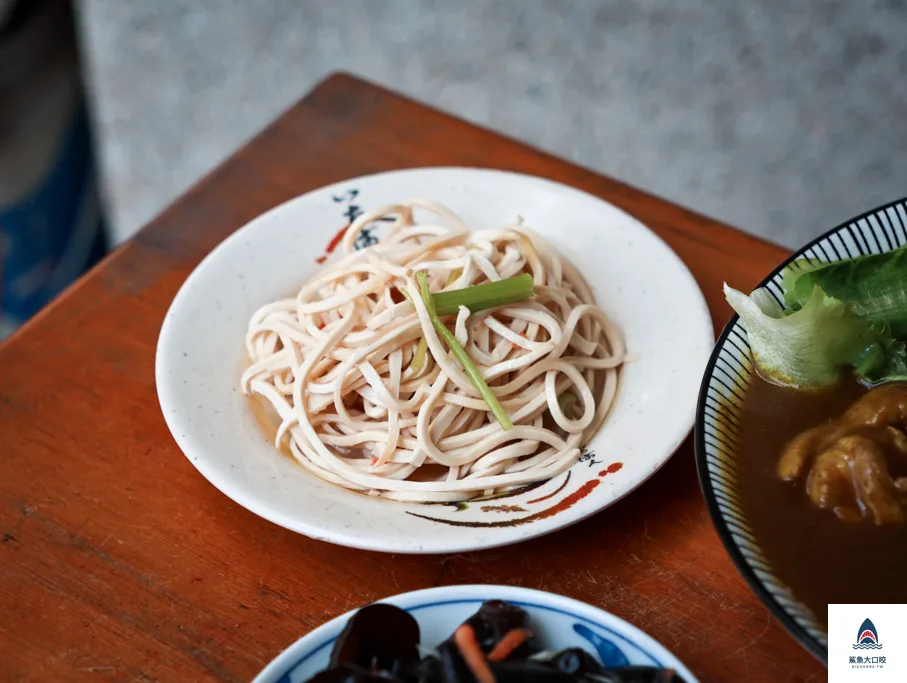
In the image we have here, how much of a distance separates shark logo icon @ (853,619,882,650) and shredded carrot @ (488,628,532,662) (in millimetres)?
323

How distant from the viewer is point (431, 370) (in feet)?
4.57

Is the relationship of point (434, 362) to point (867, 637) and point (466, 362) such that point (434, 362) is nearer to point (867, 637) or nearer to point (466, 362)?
point (466, 362)

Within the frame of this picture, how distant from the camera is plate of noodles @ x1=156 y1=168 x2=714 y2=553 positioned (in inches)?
46.6

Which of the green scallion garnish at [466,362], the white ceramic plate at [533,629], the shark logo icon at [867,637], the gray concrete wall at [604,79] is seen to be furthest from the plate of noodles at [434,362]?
the gray concrete wall at [604,79]

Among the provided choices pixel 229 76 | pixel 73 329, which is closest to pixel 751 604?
pixel 73 329

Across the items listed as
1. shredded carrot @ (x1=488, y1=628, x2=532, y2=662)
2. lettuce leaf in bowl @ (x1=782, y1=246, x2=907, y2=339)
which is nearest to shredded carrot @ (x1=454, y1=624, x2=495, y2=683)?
shredded carrot @ (x1=488, y1=628, x2=532, y2=662)

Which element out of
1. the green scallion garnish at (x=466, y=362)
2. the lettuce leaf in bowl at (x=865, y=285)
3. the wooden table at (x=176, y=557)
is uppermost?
the lettuce leaf in bowl at (x=865, y=285)

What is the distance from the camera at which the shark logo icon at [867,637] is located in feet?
2.97

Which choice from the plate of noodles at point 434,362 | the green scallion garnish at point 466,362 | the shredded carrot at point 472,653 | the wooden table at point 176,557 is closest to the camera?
the shredded carrot at point 472,653

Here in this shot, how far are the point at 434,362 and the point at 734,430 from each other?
1.59ft

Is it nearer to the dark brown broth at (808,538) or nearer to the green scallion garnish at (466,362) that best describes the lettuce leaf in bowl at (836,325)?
the dark brown broth at (808,538)

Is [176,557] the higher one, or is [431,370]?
[431,370]

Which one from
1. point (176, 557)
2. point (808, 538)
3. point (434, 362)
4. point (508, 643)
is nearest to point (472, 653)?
point (508, 643)

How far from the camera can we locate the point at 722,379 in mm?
1111
